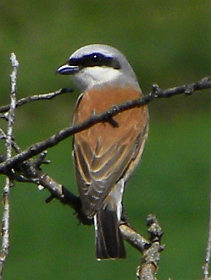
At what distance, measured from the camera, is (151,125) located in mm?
14422

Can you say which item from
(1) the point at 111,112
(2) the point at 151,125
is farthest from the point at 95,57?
(2) the point at 151,125

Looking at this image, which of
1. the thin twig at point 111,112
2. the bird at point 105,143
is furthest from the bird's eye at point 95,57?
the thin twig at point 111,112

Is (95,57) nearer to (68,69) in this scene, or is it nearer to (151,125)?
(68,69)

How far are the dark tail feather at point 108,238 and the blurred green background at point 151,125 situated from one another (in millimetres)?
4148

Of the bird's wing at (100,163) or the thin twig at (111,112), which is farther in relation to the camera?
the bird's wing at (100,163)

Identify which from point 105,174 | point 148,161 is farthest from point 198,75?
point 105,174

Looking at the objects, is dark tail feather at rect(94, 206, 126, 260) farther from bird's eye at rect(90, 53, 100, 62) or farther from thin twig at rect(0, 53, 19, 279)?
bird's eye at rect(90, 53, 100, 62)

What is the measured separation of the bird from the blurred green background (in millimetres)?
3324

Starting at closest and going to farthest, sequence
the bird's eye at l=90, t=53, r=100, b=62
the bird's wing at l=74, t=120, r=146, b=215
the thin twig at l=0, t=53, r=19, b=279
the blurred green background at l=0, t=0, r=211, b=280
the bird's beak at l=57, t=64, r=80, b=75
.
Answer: the thin twig at l=0, t=53, r=19, b=279 < the bird's wing at l=74, t=120, r=146, b=215 < the bird's beak at l=57, t=64, r=80, b=75 < the bird's eye at l=90, t=53, r=100, b=62 < the blurred green background at l=0, t=0, r=211, b=280

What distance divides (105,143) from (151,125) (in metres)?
8.67

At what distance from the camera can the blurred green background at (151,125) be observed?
997cm

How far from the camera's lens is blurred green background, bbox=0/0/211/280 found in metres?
9.97

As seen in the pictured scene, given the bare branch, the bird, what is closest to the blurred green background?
the bird

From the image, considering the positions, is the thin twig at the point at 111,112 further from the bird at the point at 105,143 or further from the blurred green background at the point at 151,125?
the blurred green background at the point at 151,125
